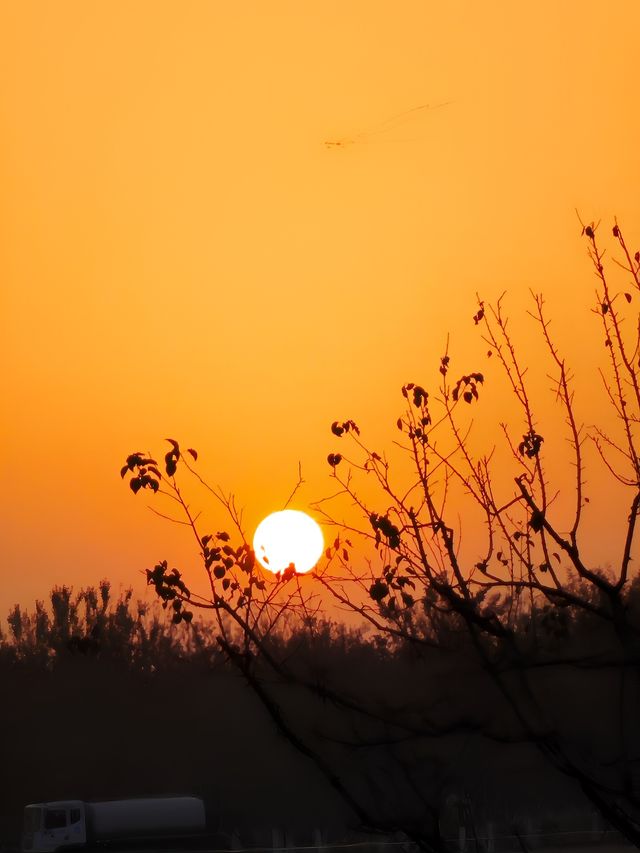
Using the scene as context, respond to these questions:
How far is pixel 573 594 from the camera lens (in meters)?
5.71

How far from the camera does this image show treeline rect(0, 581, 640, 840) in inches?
221

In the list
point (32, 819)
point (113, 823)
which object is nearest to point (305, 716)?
point (32, 819)

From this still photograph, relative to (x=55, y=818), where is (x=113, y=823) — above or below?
below

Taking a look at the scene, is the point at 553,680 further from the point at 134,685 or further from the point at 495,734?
the point at 134,685

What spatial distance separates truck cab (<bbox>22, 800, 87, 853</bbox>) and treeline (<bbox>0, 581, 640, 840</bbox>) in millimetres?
3498

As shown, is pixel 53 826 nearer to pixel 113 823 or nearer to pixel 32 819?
pixel 32 819

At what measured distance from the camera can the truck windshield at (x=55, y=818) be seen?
31867 millimetres

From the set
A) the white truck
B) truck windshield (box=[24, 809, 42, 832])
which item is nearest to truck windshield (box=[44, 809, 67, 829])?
the white truck

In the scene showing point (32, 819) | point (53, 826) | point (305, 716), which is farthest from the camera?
point (53, 826)

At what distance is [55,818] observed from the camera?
106 feet

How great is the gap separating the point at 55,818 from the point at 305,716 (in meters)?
28.2

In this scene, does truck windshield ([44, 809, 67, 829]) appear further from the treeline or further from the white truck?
the treeline

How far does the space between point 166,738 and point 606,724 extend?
107ft

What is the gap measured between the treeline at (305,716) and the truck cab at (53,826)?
3498 mm
